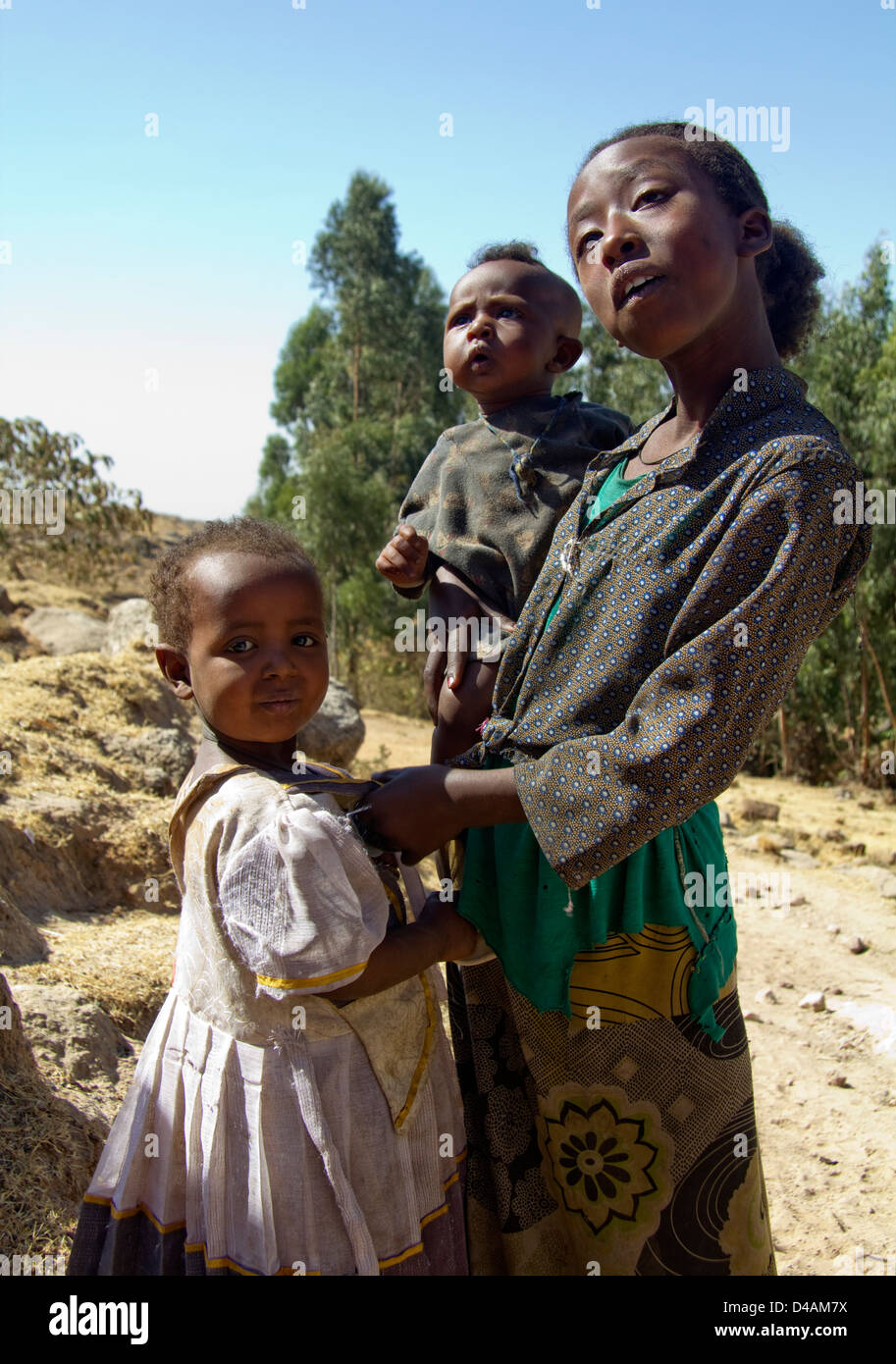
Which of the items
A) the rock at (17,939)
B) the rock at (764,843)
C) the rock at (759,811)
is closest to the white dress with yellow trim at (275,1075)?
A: the rock at (17,939)

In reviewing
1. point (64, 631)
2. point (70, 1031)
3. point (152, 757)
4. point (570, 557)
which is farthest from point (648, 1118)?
point (64, 631)

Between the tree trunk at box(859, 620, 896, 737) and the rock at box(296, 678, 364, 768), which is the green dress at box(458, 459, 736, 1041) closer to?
the rock at box(296, 678, 364, 768)

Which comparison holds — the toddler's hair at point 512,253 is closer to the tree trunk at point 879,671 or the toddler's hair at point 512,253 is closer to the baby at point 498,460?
the baby at point 498,460

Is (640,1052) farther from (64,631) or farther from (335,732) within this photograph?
(64,631)

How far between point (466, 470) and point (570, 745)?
0.85 metres

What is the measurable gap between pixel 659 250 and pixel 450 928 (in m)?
1.09

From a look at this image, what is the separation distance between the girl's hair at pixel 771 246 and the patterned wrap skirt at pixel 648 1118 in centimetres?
107

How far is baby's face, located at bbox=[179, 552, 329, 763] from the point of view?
1612 millimetres

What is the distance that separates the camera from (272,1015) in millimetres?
1537

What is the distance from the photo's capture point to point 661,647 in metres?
1.52

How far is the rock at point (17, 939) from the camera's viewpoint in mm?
3593

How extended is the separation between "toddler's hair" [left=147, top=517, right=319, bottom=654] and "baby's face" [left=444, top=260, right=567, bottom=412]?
1.99 ft

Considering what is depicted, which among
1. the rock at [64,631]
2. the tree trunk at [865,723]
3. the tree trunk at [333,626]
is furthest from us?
the tree trunk at [333,626]
